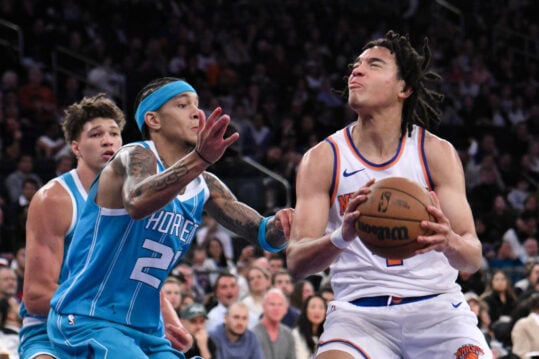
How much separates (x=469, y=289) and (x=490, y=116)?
718cm

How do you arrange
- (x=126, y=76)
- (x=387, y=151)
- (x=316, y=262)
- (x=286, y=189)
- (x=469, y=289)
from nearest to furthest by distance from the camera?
(x=316, y=262)
(x=387, y=151)
(x=469, y=289)
(x=286, y=189)
(x=126, y=76)

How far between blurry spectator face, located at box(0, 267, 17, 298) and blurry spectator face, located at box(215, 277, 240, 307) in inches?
84.2

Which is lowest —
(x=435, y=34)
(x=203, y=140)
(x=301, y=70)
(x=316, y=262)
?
(x=316, y=262)

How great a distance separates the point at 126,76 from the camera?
16406mm

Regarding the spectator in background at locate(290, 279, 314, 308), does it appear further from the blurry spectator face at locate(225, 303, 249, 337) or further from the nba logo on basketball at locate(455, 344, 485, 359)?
the nba logo on basketball at locate(455, 344, 485, 359)

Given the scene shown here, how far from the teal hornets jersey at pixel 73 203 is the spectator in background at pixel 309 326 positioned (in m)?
4.58

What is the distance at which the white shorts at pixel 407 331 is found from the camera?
4457 mm

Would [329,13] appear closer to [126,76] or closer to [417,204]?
[126,76]

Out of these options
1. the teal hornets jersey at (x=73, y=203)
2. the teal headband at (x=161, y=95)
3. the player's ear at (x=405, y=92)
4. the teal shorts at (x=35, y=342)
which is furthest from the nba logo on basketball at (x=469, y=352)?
the teal hornets jersey at (x=73, y=203)

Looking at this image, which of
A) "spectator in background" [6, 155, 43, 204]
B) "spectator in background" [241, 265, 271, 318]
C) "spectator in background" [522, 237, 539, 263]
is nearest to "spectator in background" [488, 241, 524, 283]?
"spectator in background" [522, 237, 539, 263]

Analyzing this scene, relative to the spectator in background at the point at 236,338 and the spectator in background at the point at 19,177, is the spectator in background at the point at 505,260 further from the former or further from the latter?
the spectator in background at the point at 19,177

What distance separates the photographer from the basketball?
4062mm

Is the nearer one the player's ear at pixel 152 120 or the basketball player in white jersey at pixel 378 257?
the basketball player in white jersey at pixel 378 257

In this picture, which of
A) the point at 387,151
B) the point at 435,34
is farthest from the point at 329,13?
the point at 387,151
